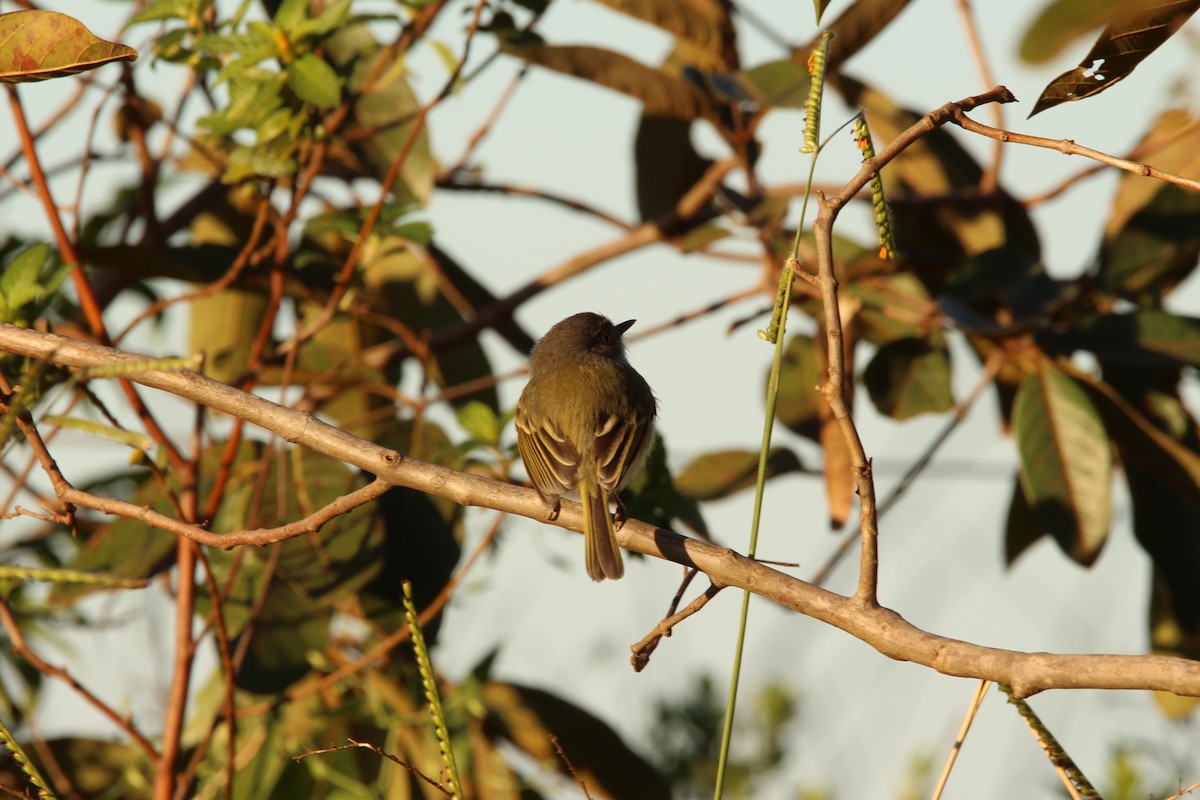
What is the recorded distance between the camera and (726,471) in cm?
475

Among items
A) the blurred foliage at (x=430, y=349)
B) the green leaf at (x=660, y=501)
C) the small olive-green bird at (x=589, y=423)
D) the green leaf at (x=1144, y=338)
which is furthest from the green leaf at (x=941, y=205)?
the green leaf at (x=660, y=501)

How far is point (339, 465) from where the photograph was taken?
432cm

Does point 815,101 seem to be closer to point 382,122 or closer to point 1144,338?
point 1144,338

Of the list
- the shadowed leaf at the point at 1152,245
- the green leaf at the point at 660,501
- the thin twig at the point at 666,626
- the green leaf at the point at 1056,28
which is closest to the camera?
the green leaf at the point at 1056,28

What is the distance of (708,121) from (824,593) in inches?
116

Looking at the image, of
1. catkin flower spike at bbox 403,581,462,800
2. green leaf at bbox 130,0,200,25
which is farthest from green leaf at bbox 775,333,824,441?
catkin flower spike at bbox 403,581,462,800

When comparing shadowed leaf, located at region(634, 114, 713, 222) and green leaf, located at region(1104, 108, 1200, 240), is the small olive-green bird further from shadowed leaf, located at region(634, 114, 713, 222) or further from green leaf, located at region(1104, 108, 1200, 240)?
green leaf, located at region(1104, 108, 1200, 240)

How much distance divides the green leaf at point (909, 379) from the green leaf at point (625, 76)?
109 centimetres

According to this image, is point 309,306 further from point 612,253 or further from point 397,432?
point 612,253

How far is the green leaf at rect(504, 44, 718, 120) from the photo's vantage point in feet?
14.3

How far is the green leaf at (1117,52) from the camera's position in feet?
6.05

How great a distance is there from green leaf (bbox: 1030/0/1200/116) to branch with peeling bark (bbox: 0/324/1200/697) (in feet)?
2.76

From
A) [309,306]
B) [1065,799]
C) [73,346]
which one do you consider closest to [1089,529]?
[1065,799]

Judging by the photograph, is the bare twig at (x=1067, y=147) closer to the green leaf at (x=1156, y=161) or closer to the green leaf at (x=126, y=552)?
the green leaf at (x=1156, y=161)
